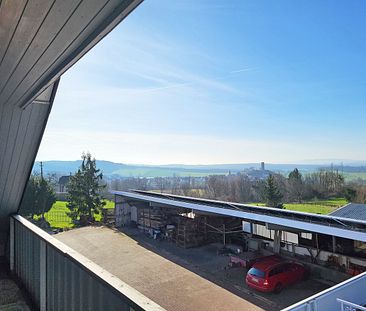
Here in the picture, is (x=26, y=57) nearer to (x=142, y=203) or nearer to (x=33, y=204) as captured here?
(x=142, y=203)

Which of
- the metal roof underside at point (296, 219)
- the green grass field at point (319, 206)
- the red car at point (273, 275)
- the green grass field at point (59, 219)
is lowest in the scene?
the green grass field at point (319, 206)

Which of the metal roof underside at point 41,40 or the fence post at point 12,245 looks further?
the fence post at point 12,245

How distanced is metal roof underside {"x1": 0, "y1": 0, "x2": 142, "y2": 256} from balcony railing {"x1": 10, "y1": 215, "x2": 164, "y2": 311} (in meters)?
1.56

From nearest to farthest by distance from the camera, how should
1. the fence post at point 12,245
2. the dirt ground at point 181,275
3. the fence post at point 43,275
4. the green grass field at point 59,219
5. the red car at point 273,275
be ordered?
1. the fence post at point 43,275
2. the fence post at point 12,245
3. the dirt ground at point 181,275
4. the red car at point 273,275
5. the green grass field at point 59,219

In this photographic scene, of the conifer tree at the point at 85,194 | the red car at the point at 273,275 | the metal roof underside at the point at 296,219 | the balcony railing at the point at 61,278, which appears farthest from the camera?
the conifer tree at the point at 85,194

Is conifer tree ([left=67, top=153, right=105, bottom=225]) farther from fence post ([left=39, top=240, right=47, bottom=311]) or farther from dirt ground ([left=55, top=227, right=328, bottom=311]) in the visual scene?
fence post ([left=39, top=240, right=47, bottom=311])

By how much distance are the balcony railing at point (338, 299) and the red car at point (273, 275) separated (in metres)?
4.76

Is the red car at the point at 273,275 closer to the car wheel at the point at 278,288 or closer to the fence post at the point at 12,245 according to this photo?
the car wheel at the point at 278,288

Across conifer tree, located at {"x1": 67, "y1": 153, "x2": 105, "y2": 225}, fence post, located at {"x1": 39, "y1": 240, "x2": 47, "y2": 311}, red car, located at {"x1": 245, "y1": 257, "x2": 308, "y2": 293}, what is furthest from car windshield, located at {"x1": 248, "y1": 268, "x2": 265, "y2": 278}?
conifer tree, located at {"x1": 67, "y1": 153, "x2": 105, "y2": 225}

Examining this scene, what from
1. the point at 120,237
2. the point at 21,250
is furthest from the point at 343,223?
the point at 120,237

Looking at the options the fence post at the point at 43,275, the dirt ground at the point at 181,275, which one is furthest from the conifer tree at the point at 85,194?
the fence post at the point at 43,275

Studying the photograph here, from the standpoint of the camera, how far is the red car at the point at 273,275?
961 centimetres

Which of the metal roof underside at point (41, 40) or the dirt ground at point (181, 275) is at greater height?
the metal roof underside at point (41, 40)

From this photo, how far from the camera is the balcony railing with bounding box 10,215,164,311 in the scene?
2.00 m
